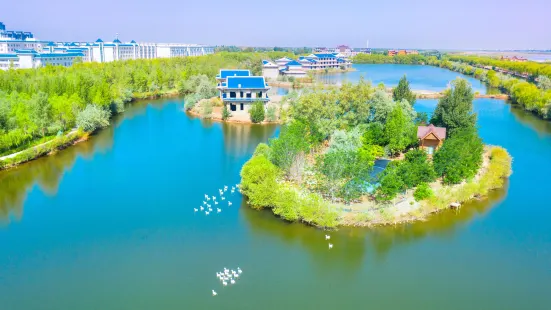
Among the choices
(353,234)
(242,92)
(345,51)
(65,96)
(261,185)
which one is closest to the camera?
(353,234)

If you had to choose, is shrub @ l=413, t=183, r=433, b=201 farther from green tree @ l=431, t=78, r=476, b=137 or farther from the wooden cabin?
green tree @ l=431, t=78, r=476, b=137

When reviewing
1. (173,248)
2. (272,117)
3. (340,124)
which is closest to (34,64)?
(272,117)

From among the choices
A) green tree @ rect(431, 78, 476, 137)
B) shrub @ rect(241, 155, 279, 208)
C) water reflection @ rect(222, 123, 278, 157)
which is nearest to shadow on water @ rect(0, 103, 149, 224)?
water reflection @ rect(222, 123, 278, 157)

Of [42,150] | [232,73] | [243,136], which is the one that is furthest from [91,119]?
[232,73]

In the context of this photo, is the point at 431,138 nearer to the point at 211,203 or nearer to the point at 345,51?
the point at 211,203

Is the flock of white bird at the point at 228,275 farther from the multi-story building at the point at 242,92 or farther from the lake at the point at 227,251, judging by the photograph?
the multi-story building at the point at 242,92

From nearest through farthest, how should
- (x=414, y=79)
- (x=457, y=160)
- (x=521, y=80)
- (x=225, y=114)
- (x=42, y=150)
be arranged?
(x=457, y=160), (x=42, y=150), (x=225, y=114), (x=521, y=80), (x=414, y=79)

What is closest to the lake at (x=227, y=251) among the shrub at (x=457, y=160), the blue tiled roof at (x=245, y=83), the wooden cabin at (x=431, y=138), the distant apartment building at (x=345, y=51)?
the shrub at (x=457, y=160)

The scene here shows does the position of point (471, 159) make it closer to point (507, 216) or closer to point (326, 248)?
point (507, 216)
